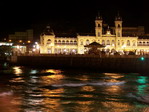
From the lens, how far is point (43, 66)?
7550 cm

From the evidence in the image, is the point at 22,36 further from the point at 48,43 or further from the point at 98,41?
the point at 98,41

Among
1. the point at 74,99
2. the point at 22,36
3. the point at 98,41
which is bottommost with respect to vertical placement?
the point at 74,99

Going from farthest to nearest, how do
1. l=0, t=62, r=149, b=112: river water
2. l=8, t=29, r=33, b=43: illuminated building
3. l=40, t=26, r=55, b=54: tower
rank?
l=8, t=29, r=33, b=43: illuminated building
l=40, t=26, r=55, b=54: tower
l=0, t=62, r=149, b=112: river water

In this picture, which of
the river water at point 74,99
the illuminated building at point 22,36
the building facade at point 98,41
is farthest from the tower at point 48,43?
the river water at point 74,99

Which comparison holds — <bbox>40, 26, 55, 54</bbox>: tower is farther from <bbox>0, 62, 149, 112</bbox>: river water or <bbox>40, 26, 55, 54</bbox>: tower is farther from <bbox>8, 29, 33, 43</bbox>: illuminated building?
<bbox>0, 62, 149, 112</bbox>: river water

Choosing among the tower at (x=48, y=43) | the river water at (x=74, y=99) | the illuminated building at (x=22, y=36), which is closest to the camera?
the river water at (x=74, y=99)

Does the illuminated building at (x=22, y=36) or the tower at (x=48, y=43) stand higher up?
the illuminated building at (x=22, y=36)

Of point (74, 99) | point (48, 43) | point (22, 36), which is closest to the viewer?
point (74, 99)

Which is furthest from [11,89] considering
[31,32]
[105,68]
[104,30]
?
[31,32]

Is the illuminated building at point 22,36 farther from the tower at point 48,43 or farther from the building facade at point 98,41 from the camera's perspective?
the tower at point 48,43

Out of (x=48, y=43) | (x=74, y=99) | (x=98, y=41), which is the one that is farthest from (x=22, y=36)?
(x=74, y=99)

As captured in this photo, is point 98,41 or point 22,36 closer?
point 98,41

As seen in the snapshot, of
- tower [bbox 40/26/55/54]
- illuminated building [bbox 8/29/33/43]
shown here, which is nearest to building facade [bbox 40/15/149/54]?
tower [bbox 40/26/55/54]

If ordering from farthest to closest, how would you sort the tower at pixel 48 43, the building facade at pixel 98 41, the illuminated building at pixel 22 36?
the illuminated building at pixel 22 36, the building facade at pixel 98 41, the tower at pixel 48 43
